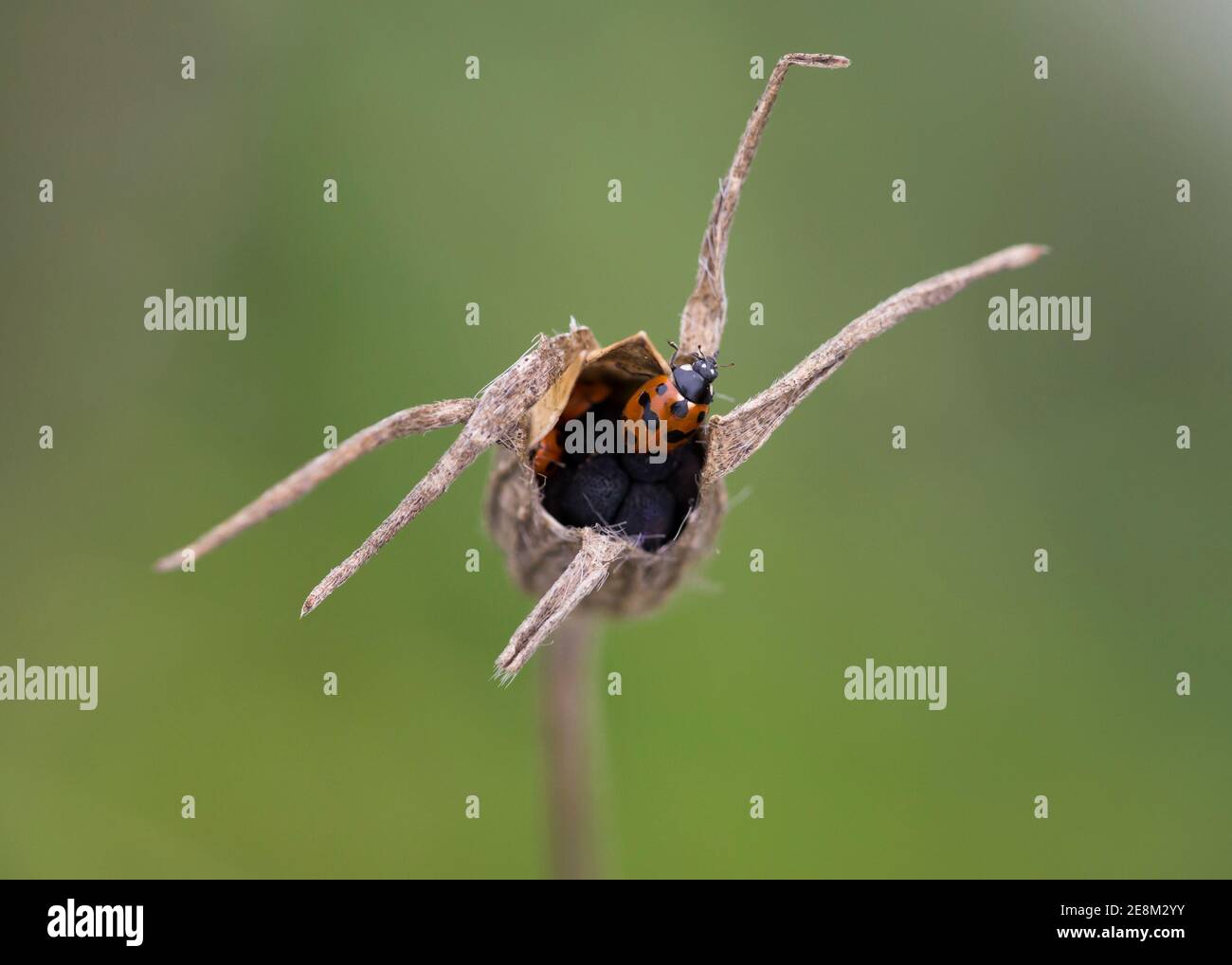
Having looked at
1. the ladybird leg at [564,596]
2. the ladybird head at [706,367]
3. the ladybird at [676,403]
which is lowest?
the ladybird leg at [564,596]

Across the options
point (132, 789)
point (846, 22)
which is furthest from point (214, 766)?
point (846, 22)

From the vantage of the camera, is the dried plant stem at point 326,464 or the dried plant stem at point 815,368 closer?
the dried plant stem at point 326,464

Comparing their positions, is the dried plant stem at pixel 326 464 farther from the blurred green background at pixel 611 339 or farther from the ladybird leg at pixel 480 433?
the blurred green background at pixel 611 339

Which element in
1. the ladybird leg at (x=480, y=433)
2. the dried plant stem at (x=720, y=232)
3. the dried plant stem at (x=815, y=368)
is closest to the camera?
the ladybird leg at (x=480, y=433)

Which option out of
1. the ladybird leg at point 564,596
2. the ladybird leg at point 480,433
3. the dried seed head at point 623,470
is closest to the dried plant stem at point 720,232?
the dried seed head at point 623,470

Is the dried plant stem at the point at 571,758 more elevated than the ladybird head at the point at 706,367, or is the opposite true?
the ladybird head at the point at 706,367

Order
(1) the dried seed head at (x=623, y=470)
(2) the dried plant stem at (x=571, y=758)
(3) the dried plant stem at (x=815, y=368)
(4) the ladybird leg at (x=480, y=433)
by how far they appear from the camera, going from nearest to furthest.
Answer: (4) the ladybird leg at (x=480, y=433) → (1) the dried seed head at (x=623, y=470) → (3) the dried plant stem at (x=815, y=368) → (2) the dried plant stem at (x=571, y=758)

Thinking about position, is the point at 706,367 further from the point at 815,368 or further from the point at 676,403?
the point at 815,368

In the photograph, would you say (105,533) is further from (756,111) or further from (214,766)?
(756,111)

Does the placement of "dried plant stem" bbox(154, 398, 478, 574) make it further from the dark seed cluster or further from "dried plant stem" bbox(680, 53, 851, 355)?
"dried plant stem" bbox(680, 53, 851, 355)
